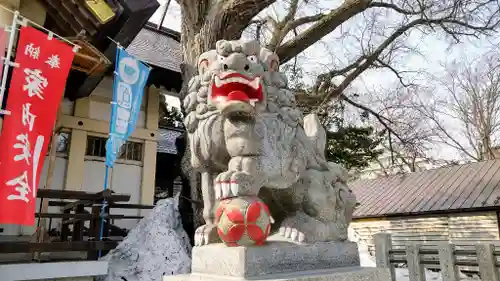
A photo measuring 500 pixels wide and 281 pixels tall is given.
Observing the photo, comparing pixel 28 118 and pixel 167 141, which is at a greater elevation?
pixel 167 141

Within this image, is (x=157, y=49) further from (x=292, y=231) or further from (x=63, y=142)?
(x=292, y=231)

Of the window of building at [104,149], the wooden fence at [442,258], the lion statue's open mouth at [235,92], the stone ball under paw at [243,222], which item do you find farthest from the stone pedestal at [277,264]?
the window of building at [104,149]

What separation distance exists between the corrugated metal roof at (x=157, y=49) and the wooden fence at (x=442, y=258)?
5780 millimetres

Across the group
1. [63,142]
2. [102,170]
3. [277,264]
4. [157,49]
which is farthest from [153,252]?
[157,49]

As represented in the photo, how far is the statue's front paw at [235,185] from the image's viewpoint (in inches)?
73.7

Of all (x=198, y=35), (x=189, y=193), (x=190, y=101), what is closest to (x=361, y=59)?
(x=198, y=35)

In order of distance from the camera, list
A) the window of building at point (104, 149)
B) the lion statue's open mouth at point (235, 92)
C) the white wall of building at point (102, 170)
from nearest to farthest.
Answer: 1. the lion statue's open mouth at point (235, 92)
2. the white wall of building at point (102, 170)
3. the window of building at point (104, 149)

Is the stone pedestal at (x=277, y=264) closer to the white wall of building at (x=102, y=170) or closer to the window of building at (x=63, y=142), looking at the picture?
the white wall of building at (x=102, y=170)

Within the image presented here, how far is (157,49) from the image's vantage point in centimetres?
989

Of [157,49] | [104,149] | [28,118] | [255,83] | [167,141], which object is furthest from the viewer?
[167,141]

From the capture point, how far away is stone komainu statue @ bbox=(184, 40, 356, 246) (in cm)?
199

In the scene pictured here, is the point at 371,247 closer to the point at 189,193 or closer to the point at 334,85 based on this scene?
the point at 334,85

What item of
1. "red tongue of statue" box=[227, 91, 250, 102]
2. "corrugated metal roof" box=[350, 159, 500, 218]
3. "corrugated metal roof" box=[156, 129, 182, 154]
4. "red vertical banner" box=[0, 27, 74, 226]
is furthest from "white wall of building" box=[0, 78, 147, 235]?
"corrugated metal roof" box=[350, 159, 500, 218]

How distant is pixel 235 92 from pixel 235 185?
513mm
